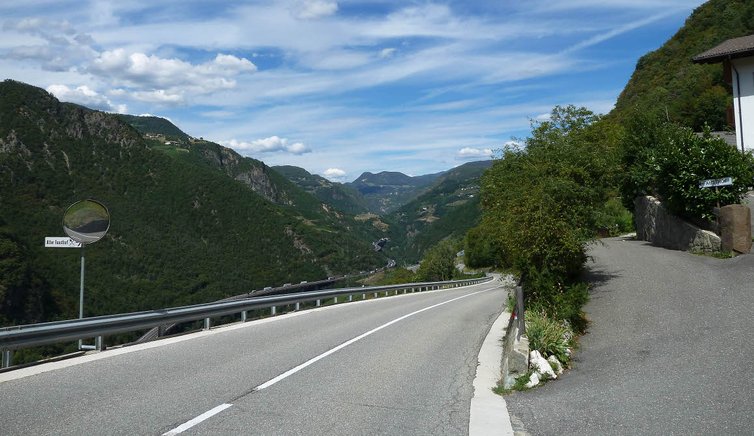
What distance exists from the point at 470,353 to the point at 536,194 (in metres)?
4.71

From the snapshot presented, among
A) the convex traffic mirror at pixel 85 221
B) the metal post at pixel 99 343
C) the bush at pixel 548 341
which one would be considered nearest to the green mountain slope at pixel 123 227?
the convex traffic mirror at pixel 85 221

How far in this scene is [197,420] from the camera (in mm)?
6188

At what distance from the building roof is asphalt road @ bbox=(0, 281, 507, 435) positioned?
24.8m

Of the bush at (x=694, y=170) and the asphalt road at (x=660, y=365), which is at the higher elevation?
the bush at (x=694, y=170)

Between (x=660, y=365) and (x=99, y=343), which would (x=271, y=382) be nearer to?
(x=99, y=343)

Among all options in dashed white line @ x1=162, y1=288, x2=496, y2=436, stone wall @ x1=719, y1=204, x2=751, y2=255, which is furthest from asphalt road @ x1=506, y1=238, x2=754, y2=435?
dashed white line @ x1=162, y1=288, x2=496, y2=436

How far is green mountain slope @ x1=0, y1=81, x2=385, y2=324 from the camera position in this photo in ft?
269

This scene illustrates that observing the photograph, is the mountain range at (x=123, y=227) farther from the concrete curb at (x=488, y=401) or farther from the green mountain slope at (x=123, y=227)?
the concrete curb at (x=488, y=401)

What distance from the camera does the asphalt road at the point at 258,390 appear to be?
243 inches

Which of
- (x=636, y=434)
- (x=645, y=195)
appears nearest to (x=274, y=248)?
Result: (x=645, y=195)

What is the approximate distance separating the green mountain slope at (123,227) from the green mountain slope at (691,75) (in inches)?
2675

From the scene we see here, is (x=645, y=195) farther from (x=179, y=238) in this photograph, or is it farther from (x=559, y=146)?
(x=179, y=238)

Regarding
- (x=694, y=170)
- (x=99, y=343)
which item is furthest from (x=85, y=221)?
(x=694, y=170)

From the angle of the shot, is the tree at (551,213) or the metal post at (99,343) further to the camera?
the tree at (551,213)
